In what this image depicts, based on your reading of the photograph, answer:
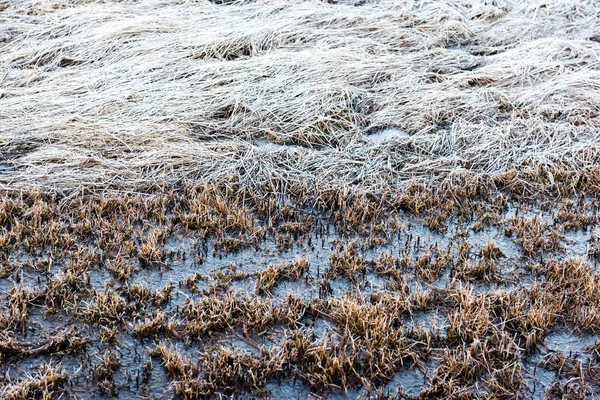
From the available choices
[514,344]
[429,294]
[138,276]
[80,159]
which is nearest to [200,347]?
[138,276]

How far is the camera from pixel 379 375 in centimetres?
292

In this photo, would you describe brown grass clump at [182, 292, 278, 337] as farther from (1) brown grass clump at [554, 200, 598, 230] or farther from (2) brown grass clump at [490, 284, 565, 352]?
(1) brown grass clump at [554, 200, 598, 230]

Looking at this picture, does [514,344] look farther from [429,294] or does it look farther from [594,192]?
[594,192]

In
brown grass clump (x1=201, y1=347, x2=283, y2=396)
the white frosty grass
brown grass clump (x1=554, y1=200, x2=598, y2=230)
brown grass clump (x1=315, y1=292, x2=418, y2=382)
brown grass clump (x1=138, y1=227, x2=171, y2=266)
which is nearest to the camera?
brown grass clump (x1=201, y1=347, x2=283, y2=396)

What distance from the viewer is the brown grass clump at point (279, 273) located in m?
3.49

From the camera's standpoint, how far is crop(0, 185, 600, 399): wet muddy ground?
2.90 meters

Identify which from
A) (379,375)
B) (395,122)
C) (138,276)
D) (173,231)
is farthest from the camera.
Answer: (395,122)

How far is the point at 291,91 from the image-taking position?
569cm

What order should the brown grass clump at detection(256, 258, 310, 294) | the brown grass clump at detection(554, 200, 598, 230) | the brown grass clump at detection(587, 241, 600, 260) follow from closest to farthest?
the brown grass clump at detection(256, 258, 310, 294) < the brown grass clump at detection(587, 241, 600, 260) < the brown grass clump at detection(554, 200, 598, 230)

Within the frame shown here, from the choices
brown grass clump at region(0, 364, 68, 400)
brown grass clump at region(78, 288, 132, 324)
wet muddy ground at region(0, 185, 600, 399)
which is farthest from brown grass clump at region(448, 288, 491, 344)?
brown grass clump at region(0, 364, 68, 400)

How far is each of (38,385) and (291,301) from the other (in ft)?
4.28

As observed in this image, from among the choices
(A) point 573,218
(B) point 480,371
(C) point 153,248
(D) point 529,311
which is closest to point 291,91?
(C) point 153,248

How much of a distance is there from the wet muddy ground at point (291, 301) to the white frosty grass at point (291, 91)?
600 millimetres

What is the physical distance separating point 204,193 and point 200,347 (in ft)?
4.87
